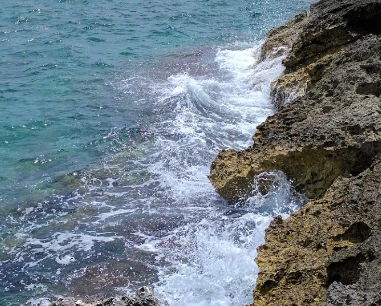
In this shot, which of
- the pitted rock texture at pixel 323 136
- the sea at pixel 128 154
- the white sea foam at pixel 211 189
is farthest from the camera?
the sea at pixel 128 154

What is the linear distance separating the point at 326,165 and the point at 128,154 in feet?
18.5

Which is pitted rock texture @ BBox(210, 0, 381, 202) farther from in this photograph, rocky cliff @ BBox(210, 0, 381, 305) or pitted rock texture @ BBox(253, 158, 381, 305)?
pitted rock texture @ BBox(253, 158, 381, 305)

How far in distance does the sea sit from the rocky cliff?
1.96ft

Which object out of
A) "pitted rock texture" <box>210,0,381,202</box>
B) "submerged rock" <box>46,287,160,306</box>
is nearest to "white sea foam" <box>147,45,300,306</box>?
"pitted rock texture" <box>210,0,381,202</box>

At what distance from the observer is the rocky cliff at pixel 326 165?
20.3 feet

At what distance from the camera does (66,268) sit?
9.61m

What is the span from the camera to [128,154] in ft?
44.1

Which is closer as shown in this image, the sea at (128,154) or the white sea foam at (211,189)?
the white sea foam at (211,189)

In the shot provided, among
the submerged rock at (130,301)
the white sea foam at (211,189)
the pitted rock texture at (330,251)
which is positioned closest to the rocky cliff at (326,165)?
the pitted rock texture at (330,251)

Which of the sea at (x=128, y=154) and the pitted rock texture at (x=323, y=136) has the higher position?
the pitted rock texture at (x=323, y=136)

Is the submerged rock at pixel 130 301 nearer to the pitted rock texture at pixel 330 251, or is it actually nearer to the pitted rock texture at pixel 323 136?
the pitted rock texture at pixel 330 251

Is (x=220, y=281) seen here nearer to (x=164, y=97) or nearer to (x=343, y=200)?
(x=343, y=200)

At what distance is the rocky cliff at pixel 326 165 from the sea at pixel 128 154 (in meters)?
0.60

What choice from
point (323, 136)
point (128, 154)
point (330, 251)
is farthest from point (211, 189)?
point (330, 251)
